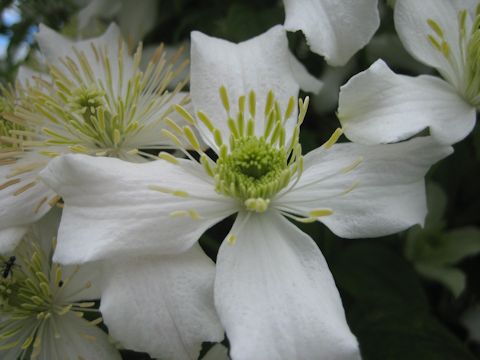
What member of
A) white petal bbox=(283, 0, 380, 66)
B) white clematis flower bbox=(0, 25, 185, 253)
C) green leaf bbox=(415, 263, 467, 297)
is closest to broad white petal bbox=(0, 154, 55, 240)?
white clematis flower bbox=(0, 25, 185, 253)

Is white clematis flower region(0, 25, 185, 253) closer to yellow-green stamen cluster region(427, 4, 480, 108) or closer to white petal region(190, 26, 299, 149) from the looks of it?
white petal region(190, 26, 299, 149)

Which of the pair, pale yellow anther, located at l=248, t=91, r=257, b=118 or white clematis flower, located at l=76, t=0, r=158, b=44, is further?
white clematis flower, located at l=76, t=0, r=158, b=44

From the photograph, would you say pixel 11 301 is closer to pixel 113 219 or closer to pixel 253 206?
pixel 113 219

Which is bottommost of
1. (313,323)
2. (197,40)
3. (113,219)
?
(313,323)

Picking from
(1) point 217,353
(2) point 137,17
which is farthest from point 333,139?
(2) point 137,17

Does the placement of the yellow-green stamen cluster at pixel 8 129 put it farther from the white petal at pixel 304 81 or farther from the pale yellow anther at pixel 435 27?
the pale yellow anther at pixel 435 27

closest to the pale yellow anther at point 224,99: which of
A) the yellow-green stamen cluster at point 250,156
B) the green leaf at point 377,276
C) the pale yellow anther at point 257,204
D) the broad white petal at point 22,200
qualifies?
the yellow-green stamen cluster at point 250,156

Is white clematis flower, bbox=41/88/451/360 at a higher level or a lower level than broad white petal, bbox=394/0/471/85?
lower

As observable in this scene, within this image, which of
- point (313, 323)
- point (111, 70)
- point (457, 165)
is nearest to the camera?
point (313, 323)

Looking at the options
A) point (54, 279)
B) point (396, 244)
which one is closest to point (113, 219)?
point (54, 279)
